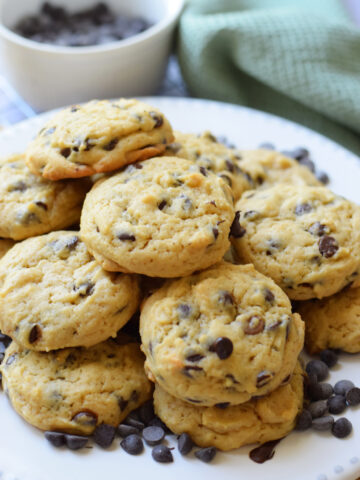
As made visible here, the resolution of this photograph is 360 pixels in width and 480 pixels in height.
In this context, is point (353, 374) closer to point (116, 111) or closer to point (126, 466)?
point (126, 466)

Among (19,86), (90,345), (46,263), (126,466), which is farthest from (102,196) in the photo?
Answer: (19,86)

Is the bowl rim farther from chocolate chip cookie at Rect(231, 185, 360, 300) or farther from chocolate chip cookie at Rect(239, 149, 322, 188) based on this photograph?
chocolate chip cookie at Rect(231, 185, 360, 300)

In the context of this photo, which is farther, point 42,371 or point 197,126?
point 197,126

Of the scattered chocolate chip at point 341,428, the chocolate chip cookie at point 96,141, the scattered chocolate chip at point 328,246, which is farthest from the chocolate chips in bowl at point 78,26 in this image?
the scattered chocolate chip at point 341,428

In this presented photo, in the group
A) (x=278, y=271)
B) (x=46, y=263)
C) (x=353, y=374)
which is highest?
(x=46, y=263)

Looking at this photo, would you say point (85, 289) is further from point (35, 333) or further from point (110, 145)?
point (110, 145)

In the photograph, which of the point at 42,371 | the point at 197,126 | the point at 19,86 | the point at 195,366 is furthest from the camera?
the point at 19,86

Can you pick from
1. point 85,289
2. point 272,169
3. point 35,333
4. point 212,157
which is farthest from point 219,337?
point 272,169

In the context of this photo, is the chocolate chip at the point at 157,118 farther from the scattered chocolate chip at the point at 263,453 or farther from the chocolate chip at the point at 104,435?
the scattered chocolate chip at the point at 263,453
